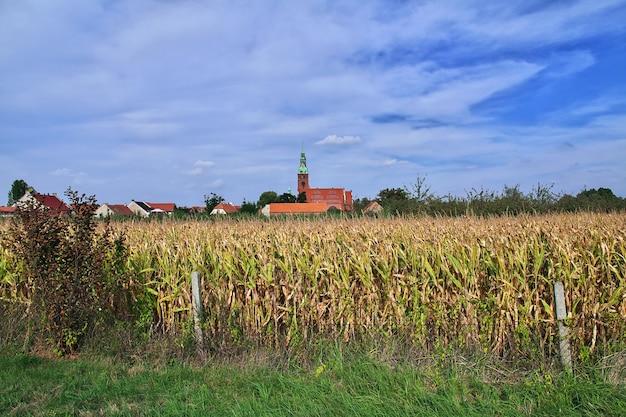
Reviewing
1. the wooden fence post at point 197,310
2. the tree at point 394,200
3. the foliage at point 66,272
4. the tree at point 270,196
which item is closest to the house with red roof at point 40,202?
the foliage at point 66,272

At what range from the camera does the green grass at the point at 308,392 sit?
14.4ft

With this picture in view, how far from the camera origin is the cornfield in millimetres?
5582

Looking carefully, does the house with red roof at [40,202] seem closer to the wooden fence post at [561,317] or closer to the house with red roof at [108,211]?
the house with red roof at [108,211]

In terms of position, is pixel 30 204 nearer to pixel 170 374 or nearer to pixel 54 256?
pixel 54 256

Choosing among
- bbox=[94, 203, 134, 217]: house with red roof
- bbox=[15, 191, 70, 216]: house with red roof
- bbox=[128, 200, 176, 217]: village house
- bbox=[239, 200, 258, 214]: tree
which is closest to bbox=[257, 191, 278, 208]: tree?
bbox=[128, 200, 176, 217]: village house

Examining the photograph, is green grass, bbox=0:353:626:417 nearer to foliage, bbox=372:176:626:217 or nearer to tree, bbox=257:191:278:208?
foliage, bbox=372:176:626:217

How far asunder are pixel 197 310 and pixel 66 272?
2.16 meters

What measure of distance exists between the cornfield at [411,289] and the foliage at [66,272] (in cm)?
62

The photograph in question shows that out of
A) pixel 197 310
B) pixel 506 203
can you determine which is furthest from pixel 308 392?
pixel 506 203

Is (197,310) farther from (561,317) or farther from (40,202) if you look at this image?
(561,317)

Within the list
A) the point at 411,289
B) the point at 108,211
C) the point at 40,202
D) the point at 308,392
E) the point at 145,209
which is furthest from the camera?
the point at 145,209

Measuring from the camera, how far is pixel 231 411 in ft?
14.6

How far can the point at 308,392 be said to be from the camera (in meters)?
Result: 4.72

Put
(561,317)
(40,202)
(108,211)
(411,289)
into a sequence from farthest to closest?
(108,211)
(40,202)
(411,289)
(561,317)
